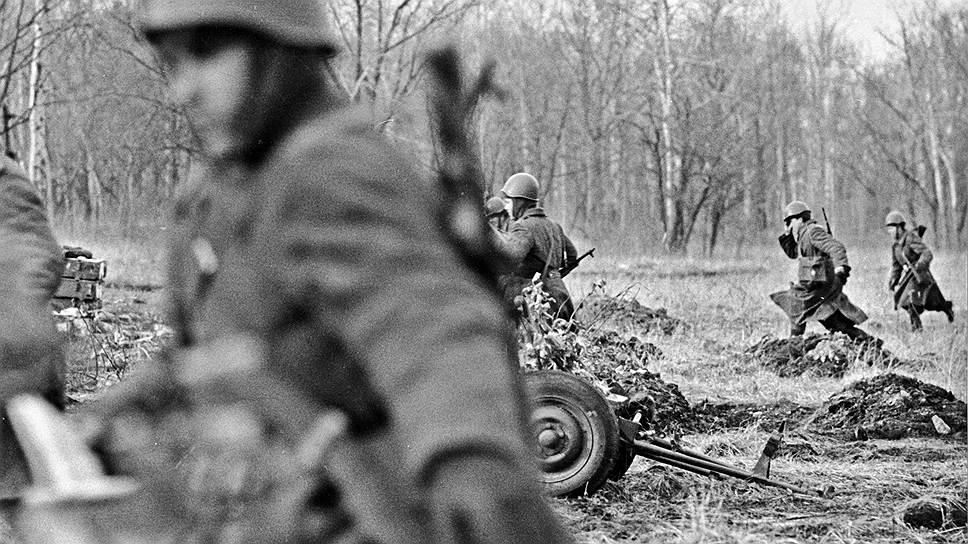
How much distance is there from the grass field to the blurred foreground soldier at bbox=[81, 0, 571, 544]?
0.28 m

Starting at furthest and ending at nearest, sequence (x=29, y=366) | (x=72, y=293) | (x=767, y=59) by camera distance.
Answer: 1. (x=767, y=59)
2. (x=72, y=293)
3. (x=29, y=366)

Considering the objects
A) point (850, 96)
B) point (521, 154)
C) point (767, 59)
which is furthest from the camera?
point (850, 96)

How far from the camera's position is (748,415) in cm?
1029

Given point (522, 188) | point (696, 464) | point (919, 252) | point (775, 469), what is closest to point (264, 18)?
point (696, 464)

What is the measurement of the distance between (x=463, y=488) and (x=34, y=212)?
10.5 ft

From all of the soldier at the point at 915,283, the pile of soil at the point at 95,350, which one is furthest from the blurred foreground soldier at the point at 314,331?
the soldier at the point at 915,283

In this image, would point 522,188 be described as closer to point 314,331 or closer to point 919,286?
point 919,286

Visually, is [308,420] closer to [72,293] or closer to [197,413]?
[197,413]

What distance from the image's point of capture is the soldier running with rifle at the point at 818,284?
16031 mm

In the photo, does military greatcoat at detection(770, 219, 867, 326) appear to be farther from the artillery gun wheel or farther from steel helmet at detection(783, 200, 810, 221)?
the artillery gun wheel

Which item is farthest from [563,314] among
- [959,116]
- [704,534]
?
[959,116]

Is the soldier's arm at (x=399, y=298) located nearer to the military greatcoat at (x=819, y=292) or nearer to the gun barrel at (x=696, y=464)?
the gun barrel at (x=696, y=464)

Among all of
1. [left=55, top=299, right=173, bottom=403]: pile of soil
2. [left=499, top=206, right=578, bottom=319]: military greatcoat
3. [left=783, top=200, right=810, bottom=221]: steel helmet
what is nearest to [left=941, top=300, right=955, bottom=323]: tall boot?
[left=783, top=200, right=810, bottom=221]: steel helmet

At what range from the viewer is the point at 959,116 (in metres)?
39.2
